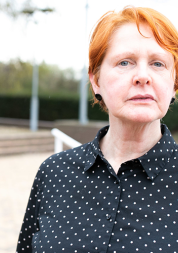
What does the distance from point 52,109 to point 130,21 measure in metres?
17.7

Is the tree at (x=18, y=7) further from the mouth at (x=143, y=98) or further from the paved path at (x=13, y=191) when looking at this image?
the mouth at (x=143, y=98)

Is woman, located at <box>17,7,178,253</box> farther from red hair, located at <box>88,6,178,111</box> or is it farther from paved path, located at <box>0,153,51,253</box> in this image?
paved path, located at <box>0,153,51,253</box>

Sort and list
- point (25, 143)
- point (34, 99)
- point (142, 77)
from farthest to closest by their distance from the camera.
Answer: point (34, 99), point (25, 143), point (142, 77)

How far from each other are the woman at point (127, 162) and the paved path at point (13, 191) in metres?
3.09

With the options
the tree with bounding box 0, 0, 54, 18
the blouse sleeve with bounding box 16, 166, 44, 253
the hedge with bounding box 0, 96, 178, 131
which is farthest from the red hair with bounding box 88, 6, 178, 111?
the tree with bounding box 0, 0, 54, 18

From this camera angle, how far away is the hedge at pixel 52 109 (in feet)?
54.9

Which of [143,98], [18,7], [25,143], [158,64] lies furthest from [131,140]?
[18,7]

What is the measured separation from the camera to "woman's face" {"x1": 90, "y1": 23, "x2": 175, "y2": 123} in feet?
4.22

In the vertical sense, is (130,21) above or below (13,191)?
above

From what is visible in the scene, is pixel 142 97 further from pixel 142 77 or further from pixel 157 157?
pixel 157 157

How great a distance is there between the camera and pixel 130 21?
4.38ft

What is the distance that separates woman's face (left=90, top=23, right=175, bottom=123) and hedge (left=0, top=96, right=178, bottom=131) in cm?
1438

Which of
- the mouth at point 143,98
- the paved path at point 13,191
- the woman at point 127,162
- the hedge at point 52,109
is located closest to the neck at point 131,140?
the woman at point 127,162

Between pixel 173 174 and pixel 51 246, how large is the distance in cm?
58
